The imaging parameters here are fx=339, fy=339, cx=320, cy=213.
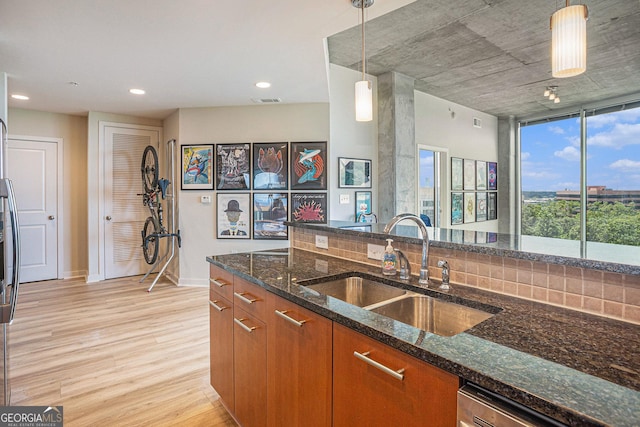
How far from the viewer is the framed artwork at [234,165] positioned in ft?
15.4

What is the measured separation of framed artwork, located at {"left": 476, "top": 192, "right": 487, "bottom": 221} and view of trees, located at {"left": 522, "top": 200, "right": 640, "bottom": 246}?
0.98 m

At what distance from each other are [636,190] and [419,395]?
22.1 ft

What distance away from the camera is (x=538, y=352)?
844 millimetres

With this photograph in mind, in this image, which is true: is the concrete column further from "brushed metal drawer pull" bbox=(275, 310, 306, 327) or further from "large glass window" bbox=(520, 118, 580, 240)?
"large glass window" bbox=(520, 118, 580, 240)

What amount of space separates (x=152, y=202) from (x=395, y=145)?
143 inches

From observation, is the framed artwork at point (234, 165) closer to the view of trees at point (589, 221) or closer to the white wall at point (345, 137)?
the white wall at point (345, 137)

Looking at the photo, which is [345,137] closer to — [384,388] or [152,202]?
[152,202]

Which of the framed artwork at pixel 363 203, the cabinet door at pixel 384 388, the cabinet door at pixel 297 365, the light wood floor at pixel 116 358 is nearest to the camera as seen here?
the cabinet door at pixel 384 388

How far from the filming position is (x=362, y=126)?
4.80m

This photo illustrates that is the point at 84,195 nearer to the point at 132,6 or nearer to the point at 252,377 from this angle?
the point at 132,6

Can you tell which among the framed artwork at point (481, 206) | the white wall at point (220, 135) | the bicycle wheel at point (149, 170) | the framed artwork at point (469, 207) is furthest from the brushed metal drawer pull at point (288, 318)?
the framed artwork at point (481, 206)

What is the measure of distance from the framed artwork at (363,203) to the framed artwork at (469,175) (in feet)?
8.94

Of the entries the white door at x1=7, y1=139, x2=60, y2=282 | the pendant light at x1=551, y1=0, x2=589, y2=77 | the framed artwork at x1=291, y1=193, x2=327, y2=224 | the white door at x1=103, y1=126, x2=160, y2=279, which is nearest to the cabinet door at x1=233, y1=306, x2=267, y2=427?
the pendant light at x1=551, y1=0, x2=589, y2=77

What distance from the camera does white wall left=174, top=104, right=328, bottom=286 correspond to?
457cm
